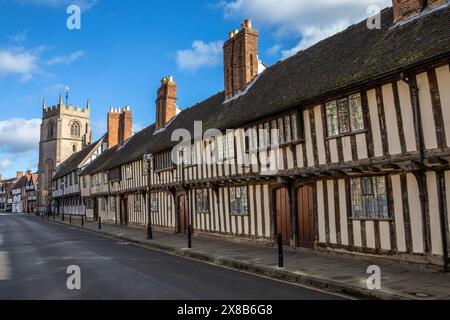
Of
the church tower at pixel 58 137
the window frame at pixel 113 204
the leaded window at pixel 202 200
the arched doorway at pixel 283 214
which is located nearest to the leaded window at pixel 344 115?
the arched doorway at pixel 283 214

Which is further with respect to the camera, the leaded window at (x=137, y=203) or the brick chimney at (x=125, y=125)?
the brick chimney at (x=125, y=125)

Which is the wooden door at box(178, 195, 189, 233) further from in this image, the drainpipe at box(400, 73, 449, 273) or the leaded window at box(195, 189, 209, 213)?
the drainpipe at box(400, 73, 449, 273)

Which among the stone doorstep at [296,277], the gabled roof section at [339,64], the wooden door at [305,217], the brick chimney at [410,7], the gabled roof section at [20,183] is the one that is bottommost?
the stone doorstep at [296,277]

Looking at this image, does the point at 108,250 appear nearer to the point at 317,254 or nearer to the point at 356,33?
the point at 317,254

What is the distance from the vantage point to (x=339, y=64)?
12492mm

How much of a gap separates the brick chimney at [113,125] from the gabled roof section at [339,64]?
2318cm

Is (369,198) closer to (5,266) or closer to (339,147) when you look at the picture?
(339,147)

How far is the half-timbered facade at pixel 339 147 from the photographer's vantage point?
908cm

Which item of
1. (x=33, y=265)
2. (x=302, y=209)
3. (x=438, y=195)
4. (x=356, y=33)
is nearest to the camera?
(x=438, y=195)

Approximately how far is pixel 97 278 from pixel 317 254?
6.64 metres

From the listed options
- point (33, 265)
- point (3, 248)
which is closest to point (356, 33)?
point (33, 265)

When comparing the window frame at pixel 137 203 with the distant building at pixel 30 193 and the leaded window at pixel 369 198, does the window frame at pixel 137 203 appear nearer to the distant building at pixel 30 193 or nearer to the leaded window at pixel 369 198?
the leaded window at pixel 369 198

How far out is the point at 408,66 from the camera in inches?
357

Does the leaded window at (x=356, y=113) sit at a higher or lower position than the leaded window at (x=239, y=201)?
higher
